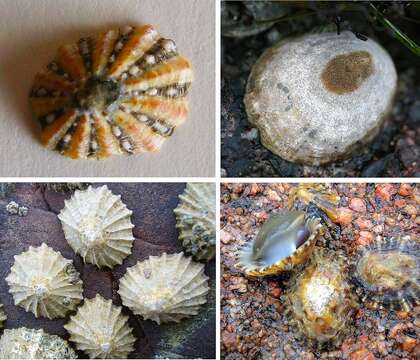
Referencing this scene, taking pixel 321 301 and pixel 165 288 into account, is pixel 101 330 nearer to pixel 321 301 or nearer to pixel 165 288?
pixel 165 288

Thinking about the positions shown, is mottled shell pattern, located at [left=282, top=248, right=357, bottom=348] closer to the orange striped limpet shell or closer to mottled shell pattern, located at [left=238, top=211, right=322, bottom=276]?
mottled shell pattern, located at [left=238, top=211, right=322, bottom=276]

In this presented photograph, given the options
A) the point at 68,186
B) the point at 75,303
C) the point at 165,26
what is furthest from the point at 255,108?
the point at 75,303

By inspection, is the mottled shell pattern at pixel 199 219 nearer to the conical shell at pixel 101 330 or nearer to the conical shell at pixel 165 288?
the conical shell at pixel 165 288

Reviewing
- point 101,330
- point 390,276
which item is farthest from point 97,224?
point 390,276

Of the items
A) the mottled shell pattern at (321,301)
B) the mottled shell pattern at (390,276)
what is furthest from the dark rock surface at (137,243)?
the mottled shell pattern at (390,276)

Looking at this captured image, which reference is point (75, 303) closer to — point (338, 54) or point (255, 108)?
point (255, 108)
